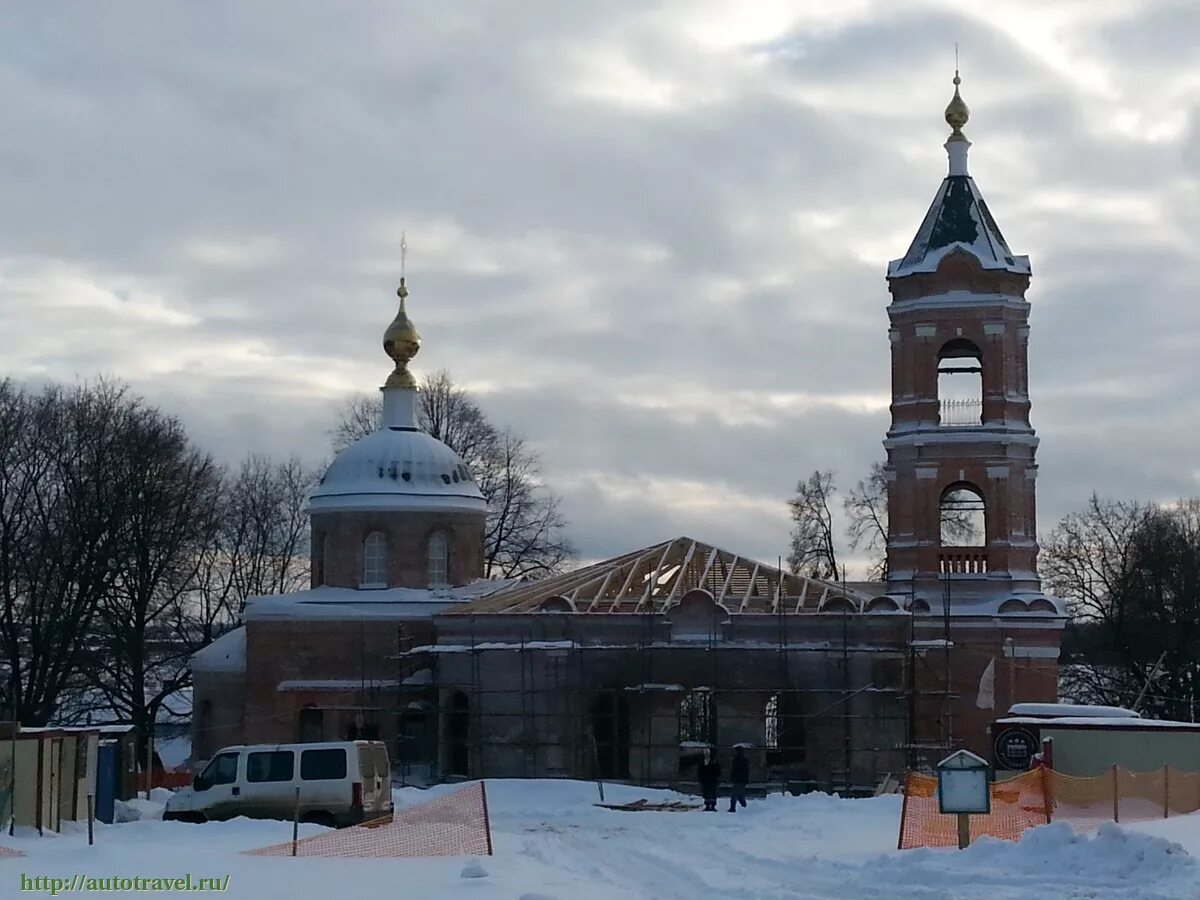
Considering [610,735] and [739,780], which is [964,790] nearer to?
[739,780]

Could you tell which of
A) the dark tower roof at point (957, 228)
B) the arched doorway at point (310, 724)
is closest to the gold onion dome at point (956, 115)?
the dark tower roof at point (957, 228)

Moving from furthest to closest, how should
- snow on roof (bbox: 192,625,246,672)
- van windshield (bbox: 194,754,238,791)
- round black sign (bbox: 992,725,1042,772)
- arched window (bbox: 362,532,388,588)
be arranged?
1. arched window (bbox: 362,532,388,588)
2. snow on roof (bbox: 192,625,246,672)
3. round black sign (bbox: 992,725,1042,772)
4. van windshield (bbox: 194,754,238,791)

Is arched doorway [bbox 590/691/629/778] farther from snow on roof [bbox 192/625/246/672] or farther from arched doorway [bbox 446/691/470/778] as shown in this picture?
snow on roof [bbox 192/625/246/672]

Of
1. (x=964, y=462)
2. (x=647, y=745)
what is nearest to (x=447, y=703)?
(x=647, y=745)

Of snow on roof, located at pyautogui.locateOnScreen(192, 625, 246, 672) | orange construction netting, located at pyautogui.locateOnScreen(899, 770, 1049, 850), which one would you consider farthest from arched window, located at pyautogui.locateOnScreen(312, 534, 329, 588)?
orange construction netting, located at pyautogui.locateOnScreen(899, 770, 1049, 850)

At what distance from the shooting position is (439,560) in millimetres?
47531

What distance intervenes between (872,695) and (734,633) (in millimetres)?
3082

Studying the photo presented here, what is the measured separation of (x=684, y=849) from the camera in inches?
961

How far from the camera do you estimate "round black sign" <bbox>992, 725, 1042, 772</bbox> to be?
31.1m

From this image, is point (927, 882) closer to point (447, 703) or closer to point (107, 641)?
point (447, 703)

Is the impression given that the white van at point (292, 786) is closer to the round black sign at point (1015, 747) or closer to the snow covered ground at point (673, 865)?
the snow covered ground at point (673, 865)

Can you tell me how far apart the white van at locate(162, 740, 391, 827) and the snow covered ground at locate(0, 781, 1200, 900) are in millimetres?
920

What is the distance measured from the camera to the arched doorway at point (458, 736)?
4128cm

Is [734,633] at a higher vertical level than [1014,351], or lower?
lower
